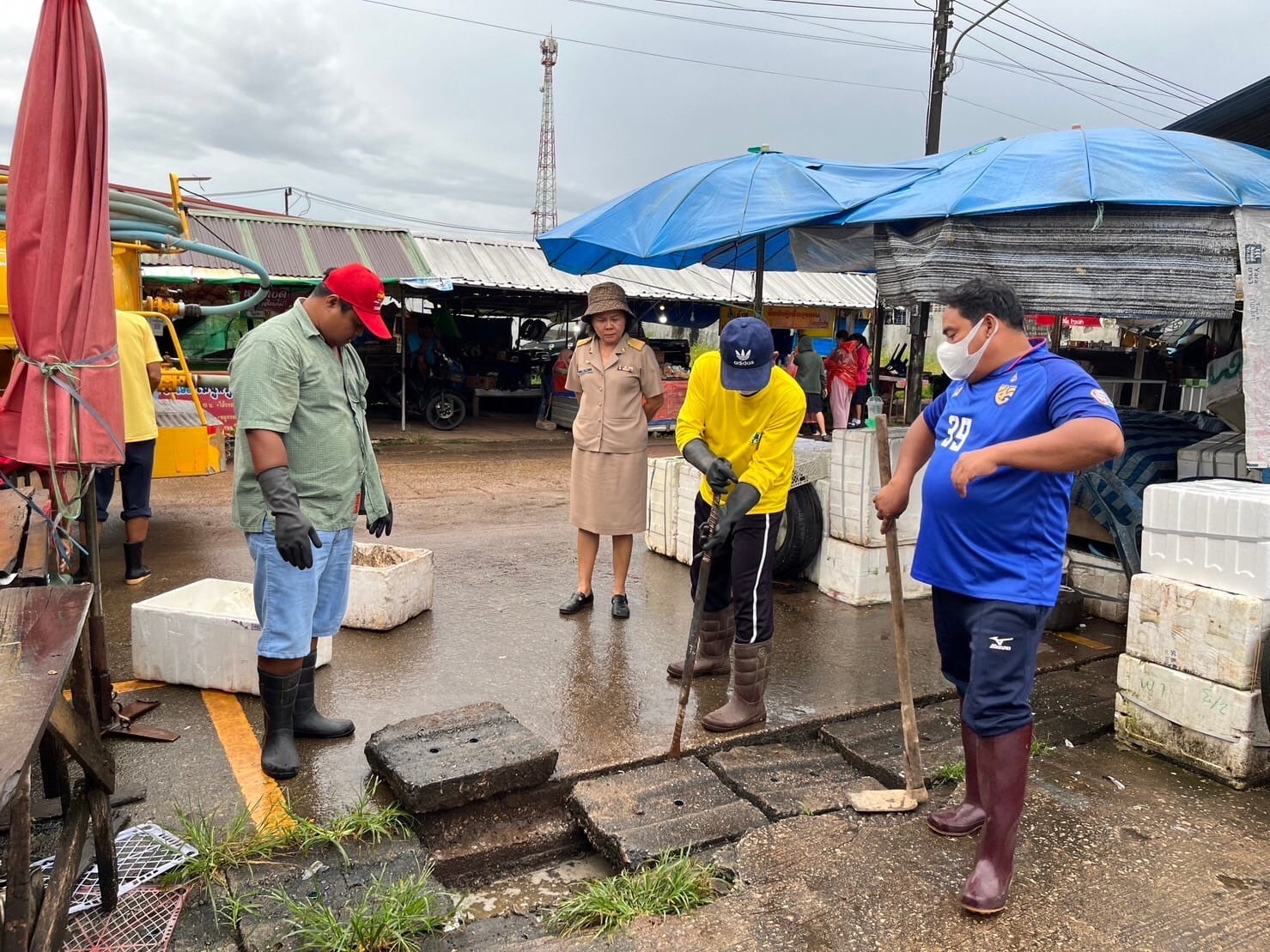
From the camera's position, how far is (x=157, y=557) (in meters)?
6.43

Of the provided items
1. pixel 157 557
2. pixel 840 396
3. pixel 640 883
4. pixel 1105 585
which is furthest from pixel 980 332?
pixel 840 396

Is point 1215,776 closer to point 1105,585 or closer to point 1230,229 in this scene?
point 1105,585

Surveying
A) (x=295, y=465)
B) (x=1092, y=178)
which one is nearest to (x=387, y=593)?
(x=295, y=465)

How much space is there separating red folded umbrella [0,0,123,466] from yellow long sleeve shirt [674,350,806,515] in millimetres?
2343

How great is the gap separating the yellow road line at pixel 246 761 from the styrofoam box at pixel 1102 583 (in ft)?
16.0

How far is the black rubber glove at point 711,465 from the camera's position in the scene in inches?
154

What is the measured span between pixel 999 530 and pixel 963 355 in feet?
1.90

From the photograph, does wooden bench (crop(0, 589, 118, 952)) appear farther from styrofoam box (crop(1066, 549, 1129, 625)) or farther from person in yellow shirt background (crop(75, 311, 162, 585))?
styrofoam box (crop(1066, 549, 1129, 625))

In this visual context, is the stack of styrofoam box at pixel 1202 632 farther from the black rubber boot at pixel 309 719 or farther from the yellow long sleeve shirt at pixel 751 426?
the black rubber boot at pixel 309 719

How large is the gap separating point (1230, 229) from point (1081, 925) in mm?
3593

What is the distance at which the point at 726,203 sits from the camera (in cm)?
555

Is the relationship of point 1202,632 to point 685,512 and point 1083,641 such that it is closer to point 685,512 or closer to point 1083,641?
point 1083,641

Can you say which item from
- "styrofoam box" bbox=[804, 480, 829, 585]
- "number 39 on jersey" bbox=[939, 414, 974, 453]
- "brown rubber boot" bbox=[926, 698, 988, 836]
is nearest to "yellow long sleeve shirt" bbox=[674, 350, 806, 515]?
"number 39 on jersey" bbox=[939, 414, 974, 453]

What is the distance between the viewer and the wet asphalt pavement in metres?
3.56
